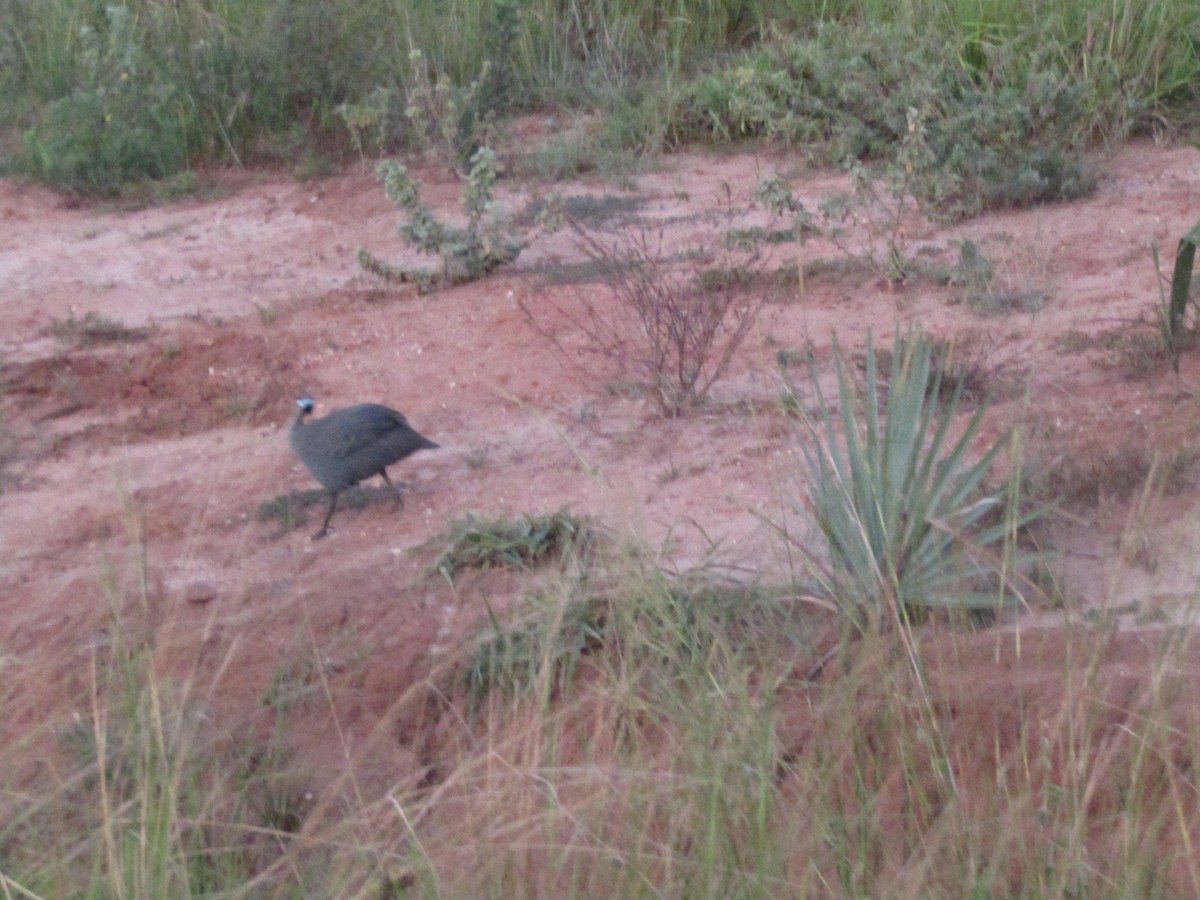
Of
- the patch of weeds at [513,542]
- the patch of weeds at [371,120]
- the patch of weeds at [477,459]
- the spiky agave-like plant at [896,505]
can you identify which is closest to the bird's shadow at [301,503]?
the patch of weeds at [477,459]

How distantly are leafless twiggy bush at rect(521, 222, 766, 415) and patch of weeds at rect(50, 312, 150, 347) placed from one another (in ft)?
5.60

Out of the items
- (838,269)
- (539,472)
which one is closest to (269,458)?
(539,472)

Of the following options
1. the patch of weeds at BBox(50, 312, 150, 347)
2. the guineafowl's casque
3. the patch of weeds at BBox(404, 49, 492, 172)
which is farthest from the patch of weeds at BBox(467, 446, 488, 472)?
the patch of weeds at BBox(404, 49, 492, 172)

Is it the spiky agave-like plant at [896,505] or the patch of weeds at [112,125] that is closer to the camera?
the spiky agave-like plant at [896,505]

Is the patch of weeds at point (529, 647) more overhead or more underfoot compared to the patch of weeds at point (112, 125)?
more underfoot

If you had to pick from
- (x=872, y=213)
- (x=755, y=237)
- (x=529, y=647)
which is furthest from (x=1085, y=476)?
(x=872, y=213)

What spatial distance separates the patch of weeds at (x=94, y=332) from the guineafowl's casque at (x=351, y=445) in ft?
6.45

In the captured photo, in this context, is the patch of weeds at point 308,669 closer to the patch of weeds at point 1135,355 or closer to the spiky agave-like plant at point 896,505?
the spiky agave-like plant at point 896,505

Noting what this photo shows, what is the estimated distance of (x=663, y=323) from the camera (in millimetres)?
5199

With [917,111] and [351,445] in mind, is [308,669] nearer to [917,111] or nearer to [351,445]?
[351,445]

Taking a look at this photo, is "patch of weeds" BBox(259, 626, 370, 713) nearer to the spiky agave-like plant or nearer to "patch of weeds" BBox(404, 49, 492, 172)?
the spiky agave-like plant

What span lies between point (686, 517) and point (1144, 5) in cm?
523

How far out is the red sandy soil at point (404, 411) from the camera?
12.6 ft

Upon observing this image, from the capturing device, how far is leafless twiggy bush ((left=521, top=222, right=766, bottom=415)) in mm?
5176
